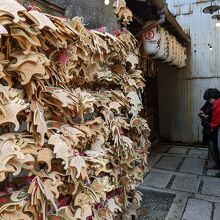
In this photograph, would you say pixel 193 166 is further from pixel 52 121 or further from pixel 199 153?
pixel 52 121

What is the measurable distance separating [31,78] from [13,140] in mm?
463

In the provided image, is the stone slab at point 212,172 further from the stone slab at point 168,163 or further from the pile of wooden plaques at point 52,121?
the pile of wooden plaques at point 52,121

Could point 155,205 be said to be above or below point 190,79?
below

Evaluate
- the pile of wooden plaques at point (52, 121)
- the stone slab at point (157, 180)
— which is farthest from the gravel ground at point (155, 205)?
the pile of wooden plaques at point (52, 121)

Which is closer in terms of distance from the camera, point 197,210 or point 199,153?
point 197,210

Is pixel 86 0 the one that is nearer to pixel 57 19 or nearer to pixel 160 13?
pixel 57 19

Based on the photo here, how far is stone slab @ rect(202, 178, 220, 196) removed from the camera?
19.3 ft

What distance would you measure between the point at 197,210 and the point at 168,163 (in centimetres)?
311

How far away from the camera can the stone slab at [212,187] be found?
5.88 meters

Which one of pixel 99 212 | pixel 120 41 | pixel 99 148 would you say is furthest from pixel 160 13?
pixel 99 212

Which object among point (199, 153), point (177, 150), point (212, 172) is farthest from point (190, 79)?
point (212, 172)

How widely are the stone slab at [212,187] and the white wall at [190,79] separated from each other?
4.12 m

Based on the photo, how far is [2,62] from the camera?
191cm

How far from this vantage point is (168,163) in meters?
8.11
